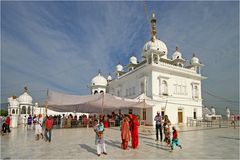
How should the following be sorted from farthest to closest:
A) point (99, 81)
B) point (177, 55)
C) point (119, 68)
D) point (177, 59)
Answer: point (119, 68) < point (99, 81) < point (177, 55) < point (177, 59)

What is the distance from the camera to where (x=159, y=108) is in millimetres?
20734

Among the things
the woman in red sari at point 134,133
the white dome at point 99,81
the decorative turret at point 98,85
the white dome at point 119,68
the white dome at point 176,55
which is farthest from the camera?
the white dome at point 119,68

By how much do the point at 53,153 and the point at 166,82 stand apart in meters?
17.7

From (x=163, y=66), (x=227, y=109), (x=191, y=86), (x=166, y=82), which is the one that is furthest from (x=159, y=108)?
(x=227, y=109)

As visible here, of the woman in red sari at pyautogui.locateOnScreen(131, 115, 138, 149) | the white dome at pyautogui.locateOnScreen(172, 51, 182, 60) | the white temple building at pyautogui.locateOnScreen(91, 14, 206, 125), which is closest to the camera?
the woman in red sari at pyautogui.locateOnScreen(131, 115, 138, 149)

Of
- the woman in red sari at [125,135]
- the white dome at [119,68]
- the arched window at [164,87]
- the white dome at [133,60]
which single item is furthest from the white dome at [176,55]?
the woman in red sari at [125,135]

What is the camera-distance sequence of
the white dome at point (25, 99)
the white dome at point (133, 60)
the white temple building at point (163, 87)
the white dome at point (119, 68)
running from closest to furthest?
1. the white temple building at point (163, 87)
2. the white dome at point (25, 99)
3. the white dome at point (133, 60)
4. the white dome at point (119, 68)

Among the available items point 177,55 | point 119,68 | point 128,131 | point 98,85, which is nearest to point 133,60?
point 119,68

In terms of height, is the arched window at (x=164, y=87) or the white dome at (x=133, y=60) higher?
the white dome at (x=133, y=60)

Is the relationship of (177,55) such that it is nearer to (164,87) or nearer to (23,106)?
(164,87)

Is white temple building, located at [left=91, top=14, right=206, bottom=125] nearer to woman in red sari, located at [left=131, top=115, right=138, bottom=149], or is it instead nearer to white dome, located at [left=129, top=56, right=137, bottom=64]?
white dome, located at [left=129, top=56, right=137, bottom=64]

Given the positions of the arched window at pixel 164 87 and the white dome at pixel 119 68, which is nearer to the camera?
the arched window at pixel 164 87

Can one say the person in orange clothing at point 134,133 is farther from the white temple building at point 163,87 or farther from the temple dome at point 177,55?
the temple dome at point 177,55

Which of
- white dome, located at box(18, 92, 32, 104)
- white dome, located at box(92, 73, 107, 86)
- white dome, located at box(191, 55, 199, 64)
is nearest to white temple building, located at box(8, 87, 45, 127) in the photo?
white dome, located at box(18, 92, 32, 104)
